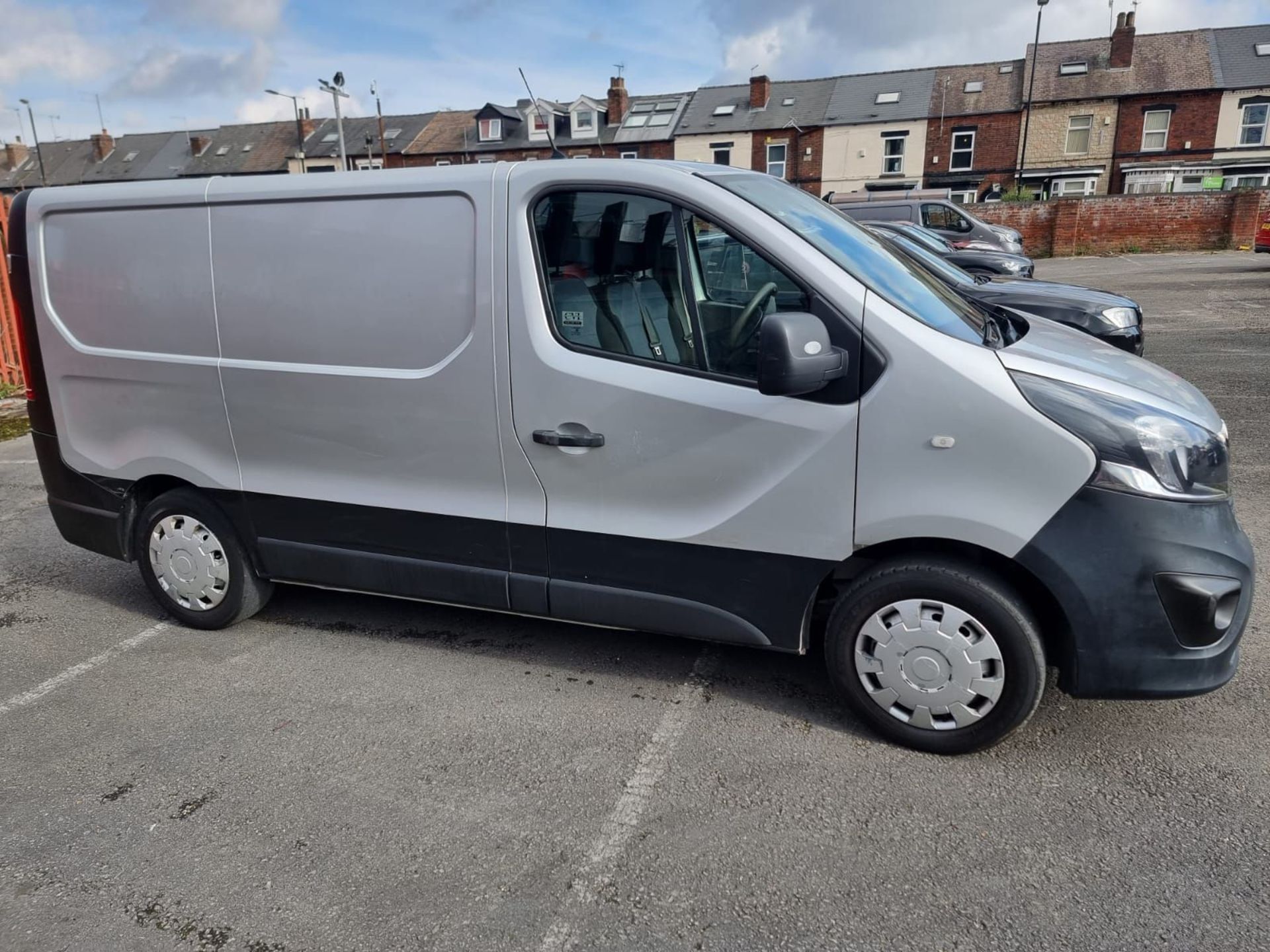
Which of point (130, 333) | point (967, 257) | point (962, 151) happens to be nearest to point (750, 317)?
point (130, 333)

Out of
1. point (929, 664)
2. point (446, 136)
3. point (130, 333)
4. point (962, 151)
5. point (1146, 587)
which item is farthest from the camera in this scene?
point (446, 136)

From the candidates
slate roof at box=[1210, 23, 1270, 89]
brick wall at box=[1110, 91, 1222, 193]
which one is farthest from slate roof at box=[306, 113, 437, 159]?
slate roof at box=[1210, 23, 1270, 89]

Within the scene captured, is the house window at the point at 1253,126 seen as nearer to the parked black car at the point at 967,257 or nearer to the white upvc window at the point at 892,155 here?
the white upvc window at the point at 892,155

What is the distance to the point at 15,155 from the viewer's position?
192ft

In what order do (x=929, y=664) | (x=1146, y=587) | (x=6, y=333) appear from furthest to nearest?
(x=6, y=333) < (x=929, y=664) < (x=1146, y=587)

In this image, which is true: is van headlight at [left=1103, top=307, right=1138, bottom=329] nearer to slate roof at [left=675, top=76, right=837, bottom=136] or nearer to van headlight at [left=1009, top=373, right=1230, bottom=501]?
van headlight at [left=1009, top=373, right=1230, bottom=501]

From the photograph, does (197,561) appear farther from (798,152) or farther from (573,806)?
(798,152)

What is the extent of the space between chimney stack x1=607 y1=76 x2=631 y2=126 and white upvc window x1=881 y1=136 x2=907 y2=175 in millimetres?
13062

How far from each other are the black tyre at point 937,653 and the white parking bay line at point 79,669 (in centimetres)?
329

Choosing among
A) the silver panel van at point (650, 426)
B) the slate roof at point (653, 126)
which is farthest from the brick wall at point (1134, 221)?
the silver panel van at point (650, 426)

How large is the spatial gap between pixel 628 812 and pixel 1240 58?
1749 inches

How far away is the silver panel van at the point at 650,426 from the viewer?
2777 mm

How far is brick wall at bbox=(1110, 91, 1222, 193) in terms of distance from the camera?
116ft

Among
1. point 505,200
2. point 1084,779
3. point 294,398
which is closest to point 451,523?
point 294,398
